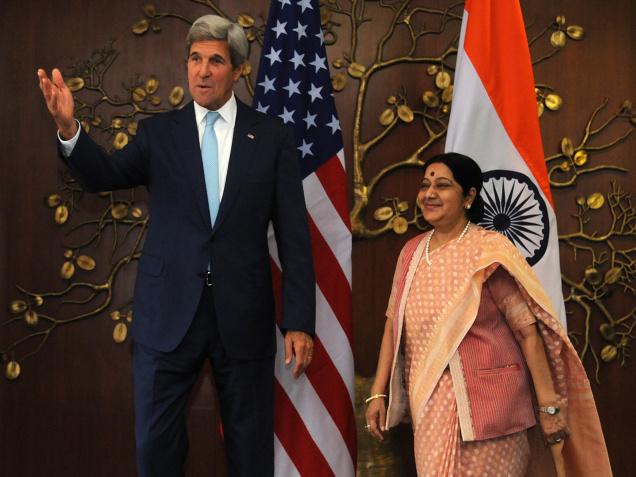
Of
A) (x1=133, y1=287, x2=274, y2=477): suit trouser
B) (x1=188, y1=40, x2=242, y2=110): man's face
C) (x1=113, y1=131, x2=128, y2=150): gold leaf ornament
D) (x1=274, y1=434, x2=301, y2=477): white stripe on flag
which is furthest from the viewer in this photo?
(x1=113, y1=131, x2=128, y2=150): gold leaf ornament

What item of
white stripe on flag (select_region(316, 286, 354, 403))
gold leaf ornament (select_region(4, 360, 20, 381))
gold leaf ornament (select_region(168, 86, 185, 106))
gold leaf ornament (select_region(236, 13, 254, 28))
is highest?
gold leaf ornament (select_region(236, 13, 254, 28))

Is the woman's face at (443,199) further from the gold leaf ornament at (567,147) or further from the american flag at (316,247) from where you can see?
the gold leaf ornament at (567,147)

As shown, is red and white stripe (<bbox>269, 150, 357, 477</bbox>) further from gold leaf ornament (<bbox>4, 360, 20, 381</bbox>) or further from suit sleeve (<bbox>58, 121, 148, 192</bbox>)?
gold leaf ornament (<bbox>4, 360, 20, 381</bbox>)

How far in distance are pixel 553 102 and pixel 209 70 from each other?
1706 mm

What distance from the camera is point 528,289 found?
210 cm

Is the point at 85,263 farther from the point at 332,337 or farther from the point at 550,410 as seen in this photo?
the point at 550,410

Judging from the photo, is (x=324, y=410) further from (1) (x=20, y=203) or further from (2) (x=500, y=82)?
(1) (x=20, y=203)

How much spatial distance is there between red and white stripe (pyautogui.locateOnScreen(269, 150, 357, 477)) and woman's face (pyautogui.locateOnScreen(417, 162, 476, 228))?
0.52 m

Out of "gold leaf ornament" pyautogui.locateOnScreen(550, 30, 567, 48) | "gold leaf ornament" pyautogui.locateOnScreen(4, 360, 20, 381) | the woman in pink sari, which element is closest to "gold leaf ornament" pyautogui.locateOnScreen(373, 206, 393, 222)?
the woman in pink sari

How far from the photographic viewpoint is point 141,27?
317 centimetres

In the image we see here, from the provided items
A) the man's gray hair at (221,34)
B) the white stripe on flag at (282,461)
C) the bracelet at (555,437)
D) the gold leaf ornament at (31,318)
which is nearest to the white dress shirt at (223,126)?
the man's gray hair at (221,34)

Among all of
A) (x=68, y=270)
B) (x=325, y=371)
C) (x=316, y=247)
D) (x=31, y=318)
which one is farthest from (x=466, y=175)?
(x=31, y=318)

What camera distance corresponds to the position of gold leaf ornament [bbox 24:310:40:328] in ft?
10.4

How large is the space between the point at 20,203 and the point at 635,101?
2.64 meters
